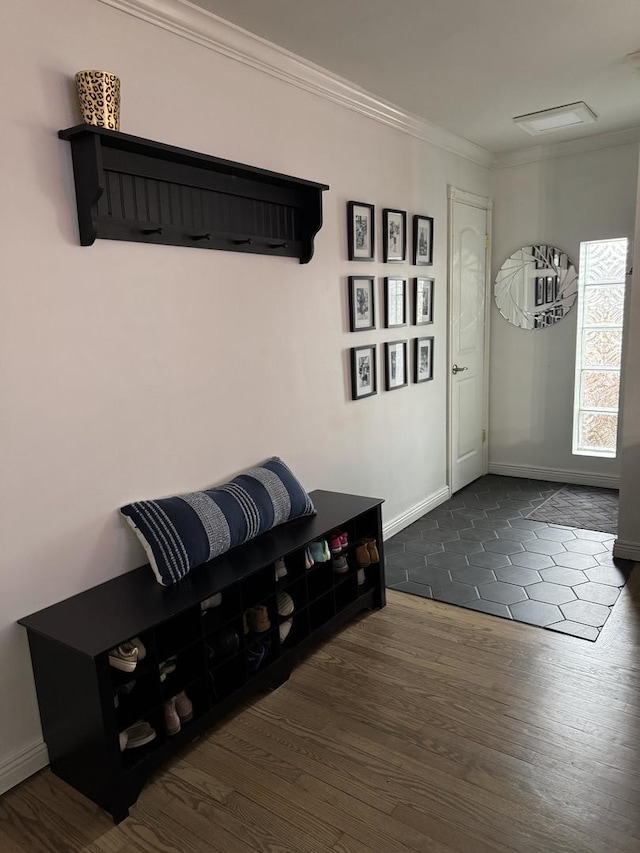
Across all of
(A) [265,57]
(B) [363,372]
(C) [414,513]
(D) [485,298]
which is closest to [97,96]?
(A) [265,57]

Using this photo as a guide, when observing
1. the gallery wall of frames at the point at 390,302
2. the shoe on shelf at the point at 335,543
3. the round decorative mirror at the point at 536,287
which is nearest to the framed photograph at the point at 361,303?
the gallery wall of frames at the point at 390,302

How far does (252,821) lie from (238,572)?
740mm

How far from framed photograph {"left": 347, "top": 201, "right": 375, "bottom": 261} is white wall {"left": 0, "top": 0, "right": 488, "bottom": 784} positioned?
54 mm

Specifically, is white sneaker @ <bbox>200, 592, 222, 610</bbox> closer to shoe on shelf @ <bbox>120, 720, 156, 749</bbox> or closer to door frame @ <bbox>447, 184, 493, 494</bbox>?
shoe on shelf @ <bbox>120, 720, 156, 749</bbox>

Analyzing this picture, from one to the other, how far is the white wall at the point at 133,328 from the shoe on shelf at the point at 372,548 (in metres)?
0.42

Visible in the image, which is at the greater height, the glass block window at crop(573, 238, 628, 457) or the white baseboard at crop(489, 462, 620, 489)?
the glass block window at crop(573, 238, 628, 457)

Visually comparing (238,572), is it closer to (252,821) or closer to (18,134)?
(252,821)

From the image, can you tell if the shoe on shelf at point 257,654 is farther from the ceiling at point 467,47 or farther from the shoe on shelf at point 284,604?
the ceiling at point 467,47

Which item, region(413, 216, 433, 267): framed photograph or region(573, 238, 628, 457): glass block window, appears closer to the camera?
region(413, 216, 433, 267): framed photograph

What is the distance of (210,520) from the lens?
7.41 ft

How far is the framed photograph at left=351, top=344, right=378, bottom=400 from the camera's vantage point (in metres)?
3.31

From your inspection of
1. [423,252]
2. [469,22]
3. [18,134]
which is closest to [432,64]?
[469,22]

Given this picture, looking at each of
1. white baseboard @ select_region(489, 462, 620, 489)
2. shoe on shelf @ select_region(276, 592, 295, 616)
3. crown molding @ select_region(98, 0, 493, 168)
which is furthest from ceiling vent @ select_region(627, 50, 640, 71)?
shoe on shelf @ select_region(276, 592, 295, 616)

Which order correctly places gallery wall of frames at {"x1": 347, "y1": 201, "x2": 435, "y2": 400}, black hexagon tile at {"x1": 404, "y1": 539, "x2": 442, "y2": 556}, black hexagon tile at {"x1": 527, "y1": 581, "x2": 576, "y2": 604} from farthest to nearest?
black hexagon tile at {"x1": 404, "y1": 539, "x2": 442, "y2": 556} → gallery wall of frames at {"x1": 347, "y1": 201, "x2": 435, "y2": 400} → black hexagon tile at {"x1": 527, "y1": 581, "x2": 576, "y2": 604}
